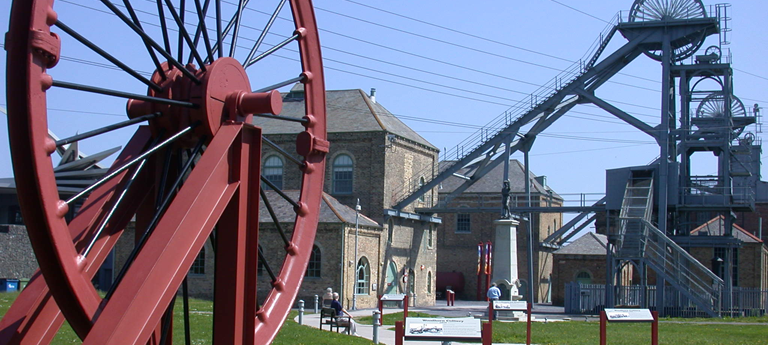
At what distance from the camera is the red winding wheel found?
5566mm

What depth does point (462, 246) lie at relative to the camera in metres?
58.6

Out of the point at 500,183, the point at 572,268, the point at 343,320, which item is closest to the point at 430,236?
the point at 572,268

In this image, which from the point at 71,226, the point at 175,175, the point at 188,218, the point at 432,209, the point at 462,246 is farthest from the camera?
the point at 462,246

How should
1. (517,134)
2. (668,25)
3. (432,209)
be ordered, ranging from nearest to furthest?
1. (668,25)
2. (517,134)
3. (432,209)

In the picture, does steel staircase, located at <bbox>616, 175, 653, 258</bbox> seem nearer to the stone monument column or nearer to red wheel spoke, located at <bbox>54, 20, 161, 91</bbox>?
the stone monument column

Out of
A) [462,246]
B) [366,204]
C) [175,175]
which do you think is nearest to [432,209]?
[366,204]

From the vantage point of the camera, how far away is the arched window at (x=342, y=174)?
141 ft

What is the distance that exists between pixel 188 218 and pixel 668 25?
3279 centimetres

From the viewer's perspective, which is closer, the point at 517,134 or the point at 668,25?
the point at 668,25

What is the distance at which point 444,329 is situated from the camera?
34.8 ft

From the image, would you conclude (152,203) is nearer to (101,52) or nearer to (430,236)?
(101,52)

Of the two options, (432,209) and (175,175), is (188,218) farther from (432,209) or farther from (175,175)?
(432,209)

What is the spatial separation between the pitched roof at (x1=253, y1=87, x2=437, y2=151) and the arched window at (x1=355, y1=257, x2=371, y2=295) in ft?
23.5

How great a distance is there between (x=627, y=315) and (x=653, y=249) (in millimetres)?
20351
